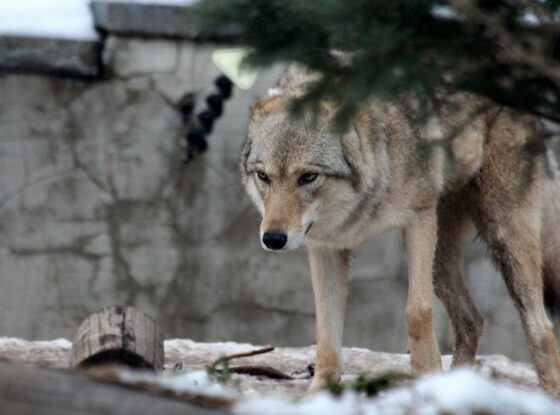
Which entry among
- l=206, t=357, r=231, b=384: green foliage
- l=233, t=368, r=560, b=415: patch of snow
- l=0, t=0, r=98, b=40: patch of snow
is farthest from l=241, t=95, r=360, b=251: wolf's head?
→ l=0, t=0, r=98, b=40: patch of snow

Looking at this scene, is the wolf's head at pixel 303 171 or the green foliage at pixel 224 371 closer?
the green foliage at pixel 224 371

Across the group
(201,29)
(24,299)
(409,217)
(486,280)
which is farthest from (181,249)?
(201,29)

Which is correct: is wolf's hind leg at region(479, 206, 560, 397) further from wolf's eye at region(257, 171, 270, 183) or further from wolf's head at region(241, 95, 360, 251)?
wolf's eye at region(257, 171, 270, 183)

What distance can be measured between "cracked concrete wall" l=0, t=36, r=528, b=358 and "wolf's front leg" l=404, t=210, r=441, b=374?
95.5 inches

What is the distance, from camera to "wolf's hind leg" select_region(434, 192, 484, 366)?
4719 millimetres

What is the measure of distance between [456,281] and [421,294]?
34.9 inches

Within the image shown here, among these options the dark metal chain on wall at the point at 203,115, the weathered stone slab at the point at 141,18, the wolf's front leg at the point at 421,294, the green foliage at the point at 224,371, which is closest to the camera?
the green foliage at the point at 224,371

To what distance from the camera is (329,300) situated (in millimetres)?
4191

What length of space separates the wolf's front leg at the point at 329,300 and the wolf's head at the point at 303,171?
0.21 m

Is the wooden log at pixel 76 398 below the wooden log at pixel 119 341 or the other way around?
below

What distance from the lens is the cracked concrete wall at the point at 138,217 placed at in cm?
629

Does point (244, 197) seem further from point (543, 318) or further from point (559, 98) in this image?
point (559, 98)

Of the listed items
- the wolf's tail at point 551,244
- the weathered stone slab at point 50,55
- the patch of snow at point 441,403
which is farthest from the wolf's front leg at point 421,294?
the weathered stone slab at point 50,55

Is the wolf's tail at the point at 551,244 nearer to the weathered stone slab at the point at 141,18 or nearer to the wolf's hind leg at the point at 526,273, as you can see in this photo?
the wolf's hind leg at the point at 526,273
